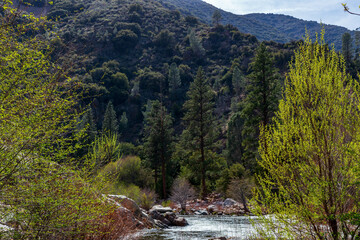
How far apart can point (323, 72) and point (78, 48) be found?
15.5 ft

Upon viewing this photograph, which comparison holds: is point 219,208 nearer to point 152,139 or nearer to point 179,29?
point 152,139

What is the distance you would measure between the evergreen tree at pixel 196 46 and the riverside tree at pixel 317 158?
8946 centimetres

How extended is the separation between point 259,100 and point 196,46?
69.0 meters

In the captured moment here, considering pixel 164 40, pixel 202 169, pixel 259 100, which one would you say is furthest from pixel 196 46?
pixel 259 100

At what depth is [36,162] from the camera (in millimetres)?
4434

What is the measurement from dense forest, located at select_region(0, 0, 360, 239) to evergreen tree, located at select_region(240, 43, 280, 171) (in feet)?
0.45

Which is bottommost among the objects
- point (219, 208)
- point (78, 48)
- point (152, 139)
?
point (219, 208)

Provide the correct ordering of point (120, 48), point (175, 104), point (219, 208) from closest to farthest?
point (219, 208), point (175, 104), point (120, 48)

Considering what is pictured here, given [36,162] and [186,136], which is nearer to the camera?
[36,162]

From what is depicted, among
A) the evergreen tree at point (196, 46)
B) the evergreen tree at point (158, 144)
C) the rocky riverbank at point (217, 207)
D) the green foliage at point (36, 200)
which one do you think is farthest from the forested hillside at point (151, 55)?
the green foliage at point (36, 200)

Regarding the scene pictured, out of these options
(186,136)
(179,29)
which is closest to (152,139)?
(186,136)

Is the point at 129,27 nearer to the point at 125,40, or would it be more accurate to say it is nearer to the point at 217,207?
the point at 125,40

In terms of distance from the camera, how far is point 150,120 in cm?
3938

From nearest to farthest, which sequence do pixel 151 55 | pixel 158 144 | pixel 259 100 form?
pixel 259 100
pixel 158 144
pixel 151 55
